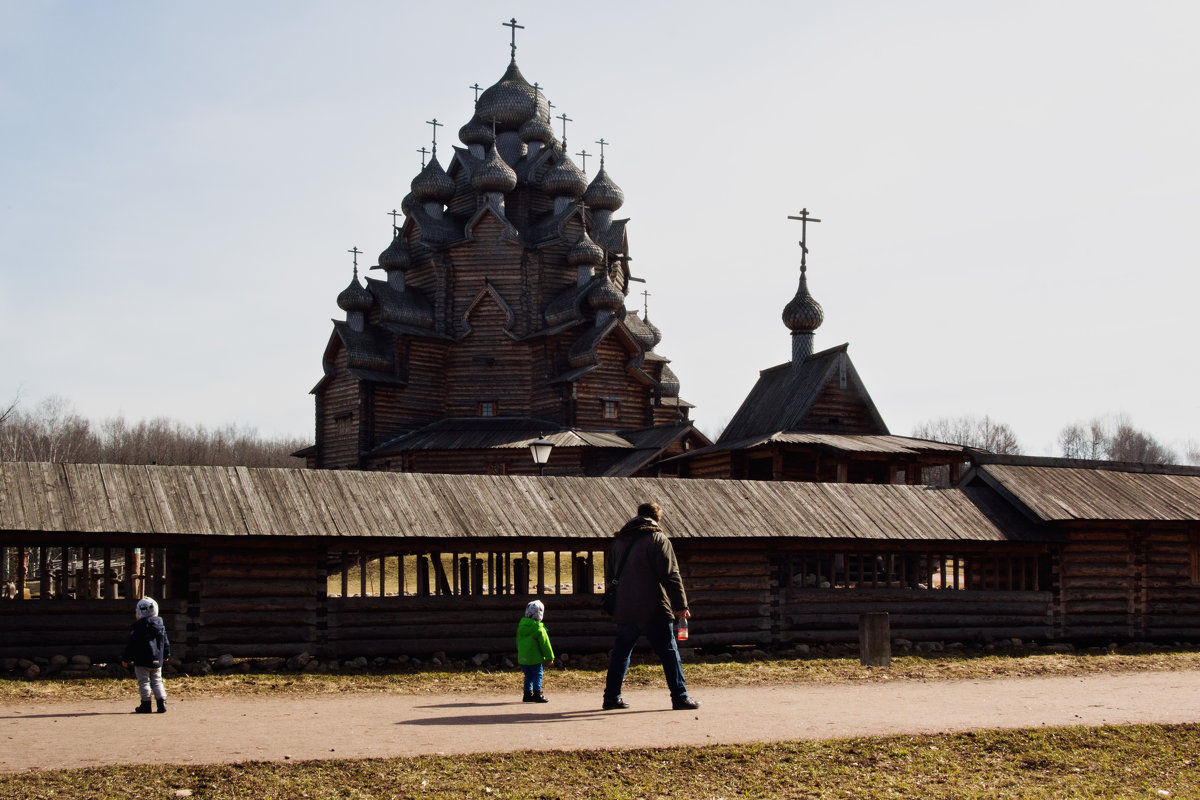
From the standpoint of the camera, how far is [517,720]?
11.6 meters

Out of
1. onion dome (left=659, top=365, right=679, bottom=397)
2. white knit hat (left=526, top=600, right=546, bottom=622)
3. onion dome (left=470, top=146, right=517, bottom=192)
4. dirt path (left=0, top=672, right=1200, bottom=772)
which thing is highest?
onion dome (left=470, top=146, right=517, bottom=192)

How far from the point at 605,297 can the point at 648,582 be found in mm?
30656

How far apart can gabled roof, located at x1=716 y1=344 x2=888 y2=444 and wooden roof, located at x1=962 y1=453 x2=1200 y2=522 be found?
10.1 meters

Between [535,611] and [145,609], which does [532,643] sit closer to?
[535,611]

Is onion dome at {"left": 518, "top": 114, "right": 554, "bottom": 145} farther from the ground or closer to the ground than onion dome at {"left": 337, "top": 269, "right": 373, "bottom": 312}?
farther from the ground

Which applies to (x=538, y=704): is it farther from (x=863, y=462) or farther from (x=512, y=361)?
(x=512, y=361)

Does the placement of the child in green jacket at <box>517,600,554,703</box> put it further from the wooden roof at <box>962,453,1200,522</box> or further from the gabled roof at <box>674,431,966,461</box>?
the gabled roof at <box>674,431,966,461</box>

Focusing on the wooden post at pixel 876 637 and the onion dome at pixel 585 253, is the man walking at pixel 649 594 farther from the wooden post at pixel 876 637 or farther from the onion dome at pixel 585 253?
the onion dome at pixel 585 253

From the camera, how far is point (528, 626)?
12992 millimetres

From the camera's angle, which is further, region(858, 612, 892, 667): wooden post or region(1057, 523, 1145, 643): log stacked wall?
region(1057, 523, 1145, 643): log stacked wall

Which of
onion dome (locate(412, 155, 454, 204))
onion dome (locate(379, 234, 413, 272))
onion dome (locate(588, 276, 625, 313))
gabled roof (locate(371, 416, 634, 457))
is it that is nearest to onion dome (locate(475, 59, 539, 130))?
onion dome (locate(412, 155, 454, 204))

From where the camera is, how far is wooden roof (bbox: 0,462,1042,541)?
1598 centimetres

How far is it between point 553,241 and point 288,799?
36857 mm

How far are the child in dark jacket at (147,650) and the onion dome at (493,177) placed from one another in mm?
33675
